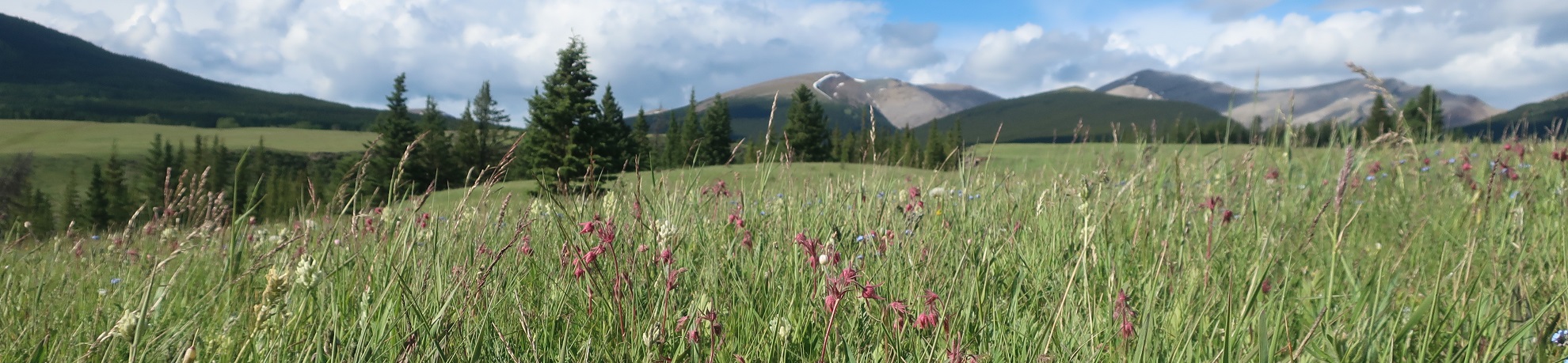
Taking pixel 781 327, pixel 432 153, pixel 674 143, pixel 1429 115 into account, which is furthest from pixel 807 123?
pixel 781 327

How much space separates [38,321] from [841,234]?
86.7 inches

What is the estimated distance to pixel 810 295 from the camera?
75.9 inches

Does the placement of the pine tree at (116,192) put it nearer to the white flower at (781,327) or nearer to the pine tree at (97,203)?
the pine tree at (97,203)

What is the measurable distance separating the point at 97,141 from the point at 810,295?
161969 mm

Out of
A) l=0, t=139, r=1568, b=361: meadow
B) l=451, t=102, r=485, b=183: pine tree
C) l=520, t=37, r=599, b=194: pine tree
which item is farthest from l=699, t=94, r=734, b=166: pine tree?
l=0, t=139, r=1568, b=361: meadow

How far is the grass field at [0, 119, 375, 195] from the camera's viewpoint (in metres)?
102

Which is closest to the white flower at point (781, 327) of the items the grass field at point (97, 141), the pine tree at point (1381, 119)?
the pine tree at point (1381, 119)

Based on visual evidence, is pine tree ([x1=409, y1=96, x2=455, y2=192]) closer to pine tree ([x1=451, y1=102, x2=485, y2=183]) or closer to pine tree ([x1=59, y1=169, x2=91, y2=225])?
pine tree ([x1=451, y1=102, x2=485, y2=183])

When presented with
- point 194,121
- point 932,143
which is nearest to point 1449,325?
point 932,143

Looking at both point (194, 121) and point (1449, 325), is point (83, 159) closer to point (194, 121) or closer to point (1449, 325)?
point (194, 121)

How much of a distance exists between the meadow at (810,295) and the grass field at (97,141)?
11768cm

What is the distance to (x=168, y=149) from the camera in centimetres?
8188

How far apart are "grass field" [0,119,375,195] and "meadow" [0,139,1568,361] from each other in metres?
118

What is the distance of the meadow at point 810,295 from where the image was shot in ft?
4.76
